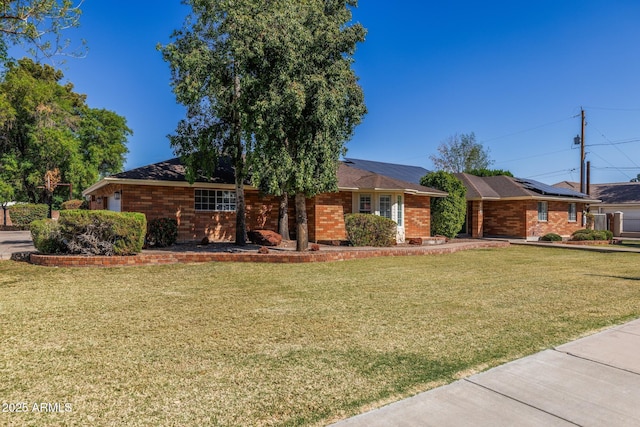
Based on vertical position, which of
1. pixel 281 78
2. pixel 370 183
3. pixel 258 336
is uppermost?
pixel 281 78

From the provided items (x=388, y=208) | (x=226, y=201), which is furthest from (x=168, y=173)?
(x=388, y=208)

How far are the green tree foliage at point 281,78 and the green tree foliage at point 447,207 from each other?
936cm

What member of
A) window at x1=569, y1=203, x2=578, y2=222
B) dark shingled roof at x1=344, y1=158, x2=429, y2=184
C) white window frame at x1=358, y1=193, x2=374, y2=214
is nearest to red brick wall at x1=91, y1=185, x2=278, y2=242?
white window frame at x1=358, y1=193, x2=374, y2=214

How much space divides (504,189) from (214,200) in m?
18.6

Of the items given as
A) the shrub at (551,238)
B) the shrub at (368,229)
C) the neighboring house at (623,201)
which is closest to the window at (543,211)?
the shrub at (551,238)

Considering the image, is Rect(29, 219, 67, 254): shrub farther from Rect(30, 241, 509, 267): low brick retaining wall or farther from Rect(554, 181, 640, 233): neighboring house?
Rect(554, 181, 640, 233): neighboring house

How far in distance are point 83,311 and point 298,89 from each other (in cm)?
838

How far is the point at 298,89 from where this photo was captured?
11609 millimetres

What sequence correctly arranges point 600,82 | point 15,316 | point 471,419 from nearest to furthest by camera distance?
point 471,419 → point 15,316 → point 600,82

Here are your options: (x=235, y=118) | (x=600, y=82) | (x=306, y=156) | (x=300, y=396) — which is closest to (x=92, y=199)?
(x=235, y=118)

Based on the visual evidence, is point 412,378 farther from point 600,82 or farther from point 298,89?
point 600,82

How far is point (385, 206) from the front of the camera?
18.8 meters

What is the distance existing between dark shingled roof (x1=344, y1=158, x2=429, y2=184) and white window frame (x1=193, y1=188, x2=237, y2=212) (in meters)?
9.11

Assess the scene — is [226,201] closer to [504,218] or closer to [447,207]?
[447,207]
